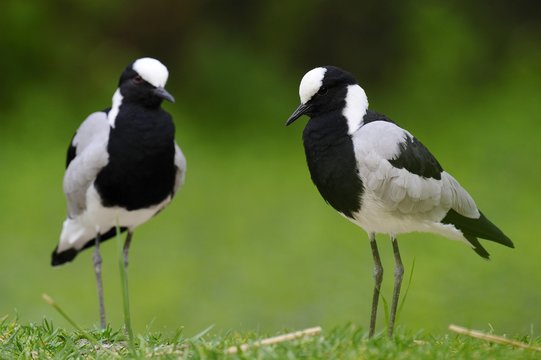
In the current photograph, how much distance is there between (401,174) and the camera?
342 cm

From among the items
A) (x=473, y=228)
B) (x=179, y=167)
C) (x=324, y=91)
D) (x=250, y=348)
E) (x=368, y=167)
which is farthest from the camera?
(x=179, y=167)

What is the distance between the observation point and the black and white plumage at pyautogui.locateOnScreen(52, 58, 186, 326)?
13.6 ft

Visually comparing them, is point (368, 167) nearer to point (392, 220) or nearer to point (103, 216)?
point (392, 220)

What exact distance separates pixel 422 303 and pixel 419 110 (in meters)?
2.91

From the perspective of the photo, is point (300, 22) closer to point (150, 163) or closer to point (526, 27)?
point (526, 27)

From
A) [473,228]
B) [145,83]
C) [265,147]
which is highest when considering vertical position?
[145,83]

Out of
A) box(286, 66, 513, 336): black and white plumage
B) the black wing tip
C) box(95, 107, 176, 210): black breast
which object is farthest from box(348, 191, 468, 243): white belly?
the black wing tip

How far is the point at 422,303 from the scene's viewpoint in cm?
625

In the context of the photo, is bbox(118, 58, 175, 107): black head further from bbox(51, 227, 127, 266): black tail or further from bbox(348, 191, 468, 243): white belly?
bbox(348, 191, 468, 243): white belly

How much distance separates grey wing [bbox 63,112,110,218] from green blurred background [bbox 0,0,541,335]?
1826 millimetres

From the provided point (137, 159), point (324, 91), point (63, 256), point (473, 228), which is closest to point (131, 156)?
point (137, 159)

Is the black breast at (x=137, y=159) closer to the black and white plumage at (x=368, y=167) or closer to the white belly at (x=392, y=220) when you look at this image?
the black and white plumage at (x=368, y=167)

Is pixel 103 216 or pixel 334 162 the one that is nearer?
pixel 334 162

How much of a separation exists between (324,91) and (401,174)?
392 mm
